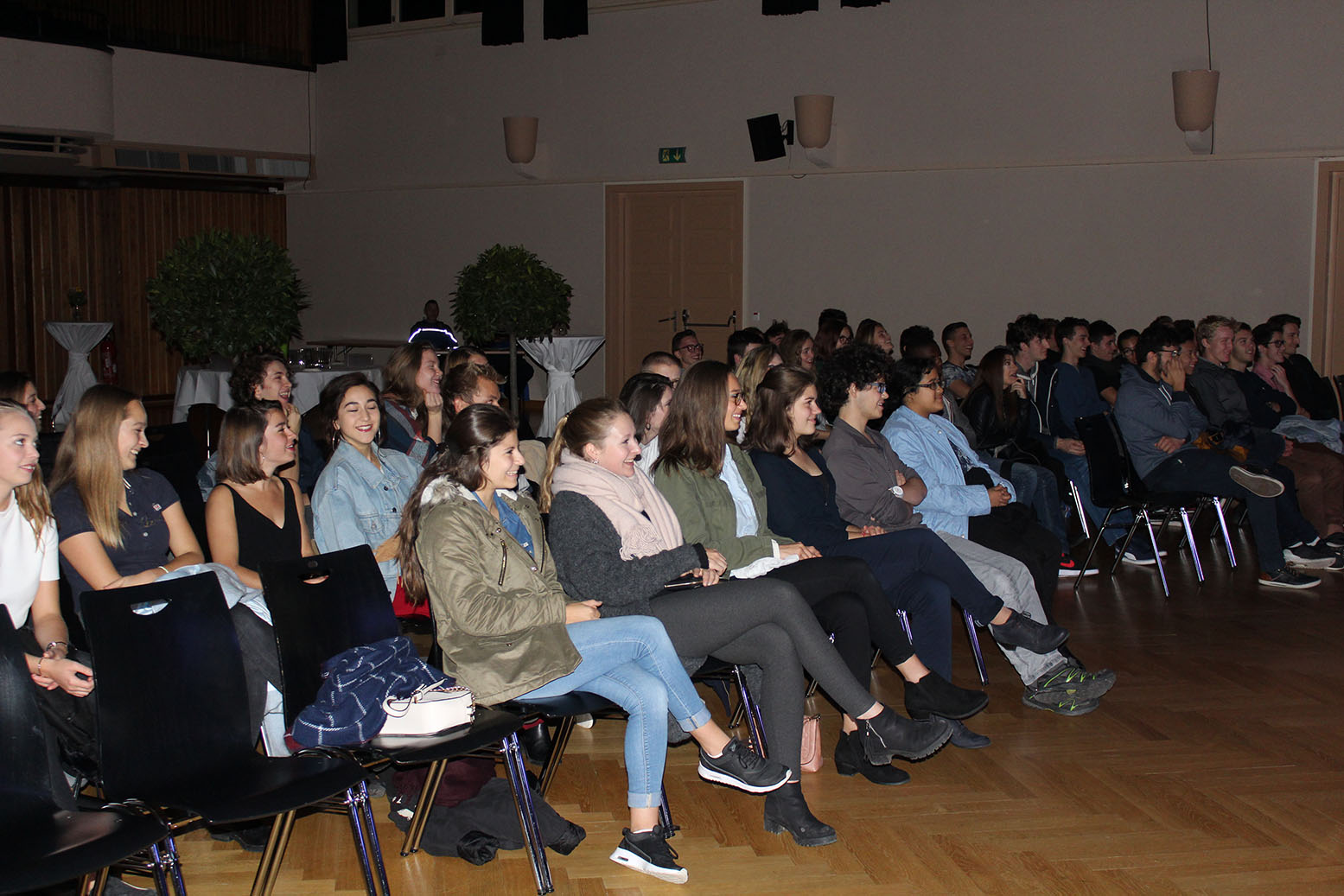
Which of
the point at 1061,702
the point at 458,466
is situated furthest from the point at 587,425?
the point at 1061,702

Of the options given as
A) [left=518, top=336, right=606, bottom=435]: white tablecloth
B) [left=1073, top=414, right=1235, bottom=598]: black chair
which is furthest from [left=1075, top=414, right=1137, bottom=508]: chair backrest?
[left=518, top=336, right=606, bottom=435]: white tablecloth

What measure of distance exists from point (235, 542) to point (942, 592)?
2242mm

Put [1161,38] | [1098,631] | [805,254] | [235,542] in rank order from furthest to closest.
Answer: [805,254] → [1161,38] → [1098,631] → [235,542]

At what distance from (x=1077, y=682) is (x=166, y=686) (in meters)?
2.95

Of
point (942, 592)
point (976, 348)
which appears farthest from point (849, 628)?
point (976, 348)

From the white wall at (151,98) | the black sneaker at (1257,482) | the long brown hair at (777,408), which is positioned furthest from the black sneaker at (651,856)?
the white wall at (151,98)

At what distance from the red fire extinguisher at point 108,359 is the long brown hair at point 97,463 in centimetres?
1124

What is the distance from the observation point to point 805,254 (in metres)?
11.8

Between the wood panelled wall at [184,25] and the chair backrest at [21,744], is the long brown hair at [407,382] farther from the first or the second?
the wood panelled wall at [184,25]

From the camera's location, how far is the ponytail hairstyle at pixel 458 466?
316 cm

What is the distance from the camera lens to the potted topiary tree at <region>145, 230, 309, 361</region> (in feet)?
26.1

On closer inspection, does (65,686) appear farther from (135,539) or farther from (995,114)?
(995,114)

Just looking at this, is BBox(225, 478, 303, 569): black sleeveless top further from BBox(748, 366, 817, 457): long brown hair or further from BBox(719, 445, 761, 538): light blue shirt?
BBox(748, 366, 817, 457): long brown hair

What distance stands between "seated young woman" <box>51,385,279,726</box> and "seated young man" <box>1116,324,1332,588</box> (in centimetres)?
472
